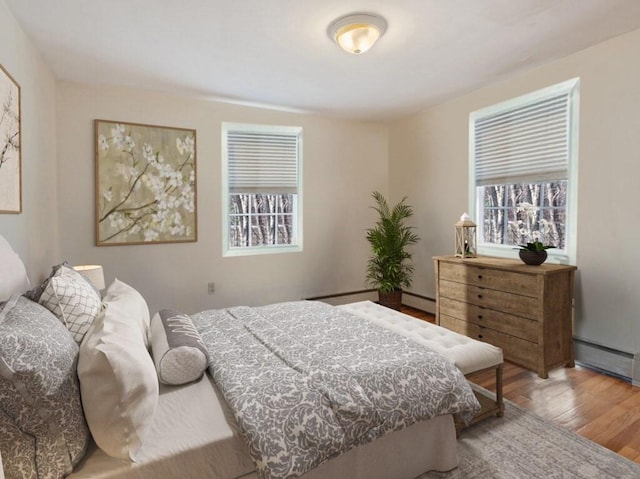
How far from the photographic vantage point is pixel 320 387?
1443mm

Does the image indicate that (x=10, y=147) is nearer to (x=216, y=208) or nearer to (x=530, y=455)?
(x=216, y=208)

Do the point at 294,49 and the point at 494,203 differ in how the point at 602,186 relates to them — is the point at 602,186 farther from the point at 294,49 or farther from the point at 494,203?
the point at 294,49

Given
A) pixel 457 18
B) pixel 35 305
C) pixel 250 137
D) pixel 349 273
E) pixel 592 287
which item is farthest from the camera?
pixel 349 273

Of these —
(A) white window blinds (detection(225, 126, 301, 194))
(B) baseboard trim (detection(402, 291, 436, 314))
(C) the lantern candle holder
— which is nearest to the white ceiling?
(A) white window blinds (detection(225, 126, 301, 194))

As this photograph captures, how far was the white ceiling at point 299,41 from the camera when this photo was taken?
2.19 m

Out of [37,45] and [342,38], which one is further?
[37,45]

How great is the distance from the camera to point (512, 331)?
9.46 ft

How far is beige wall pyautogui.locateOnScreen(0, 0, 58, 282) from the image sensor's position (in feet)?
7.14

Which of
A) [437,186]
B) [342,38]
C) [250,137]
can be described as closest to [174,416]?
[342,38]

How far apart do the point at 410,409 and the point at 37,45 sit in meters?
3.51

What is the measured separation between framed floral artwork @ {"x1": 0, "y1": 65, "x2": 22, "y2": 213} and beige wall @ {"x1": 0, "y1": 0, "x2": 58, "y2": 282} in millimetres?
79

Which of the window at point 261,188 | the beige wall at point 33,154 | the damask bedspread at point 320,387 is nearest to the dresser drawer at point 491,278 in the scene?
the damask bedspread at point 320,387

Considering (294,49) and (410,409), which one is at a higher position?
(294,49)

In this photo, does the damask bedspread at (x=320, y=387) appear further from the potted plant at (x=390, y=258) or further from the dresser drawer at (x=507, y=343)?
the potted plant at (x=390, y=258)
